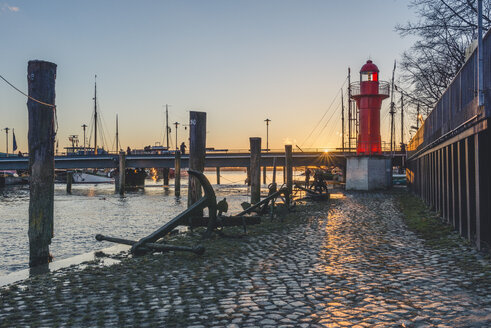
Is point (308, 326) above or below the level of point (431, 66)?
below

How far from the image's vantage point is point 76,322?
4730mm

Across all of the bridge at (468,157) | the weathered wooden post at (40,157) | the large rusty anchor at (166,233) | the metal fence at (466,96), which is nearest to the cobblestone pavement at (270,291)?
the large rusty anchor at (166,233)

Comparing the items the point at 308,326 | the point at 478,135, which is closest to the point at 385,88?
the point at 478,135

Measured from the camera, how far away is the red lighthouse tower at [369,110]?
3369cm

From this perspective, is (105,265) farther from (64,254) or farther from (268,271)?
(64,254)

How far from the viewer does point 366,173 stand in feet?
109

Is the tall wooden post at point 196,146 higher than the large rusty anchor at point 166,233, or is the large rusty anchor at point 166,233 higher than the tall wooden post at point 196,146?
the tall wooden post at point 196,146

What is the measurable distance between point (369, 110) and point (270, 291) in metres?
30.1

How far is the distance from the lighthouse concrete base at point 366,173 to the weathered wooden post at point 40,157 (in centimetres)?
2739

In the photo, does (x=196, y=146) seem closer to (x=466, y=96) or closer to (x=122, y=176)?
(x=466, y=96)

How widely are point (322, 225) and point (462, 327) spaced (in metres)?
8.85

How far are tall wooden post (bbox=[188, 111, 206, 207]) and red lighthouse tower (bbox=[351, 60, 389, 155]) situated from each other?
901 inches

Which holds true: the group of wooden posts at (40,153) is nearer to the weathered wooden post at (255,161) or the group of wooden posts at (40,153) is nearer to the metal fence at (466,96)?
the metal fence at (466,96)

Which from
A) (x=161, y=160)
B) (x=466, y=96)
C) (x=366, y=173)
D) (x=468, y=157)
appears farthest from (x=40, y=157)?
(x=161, y=160)
